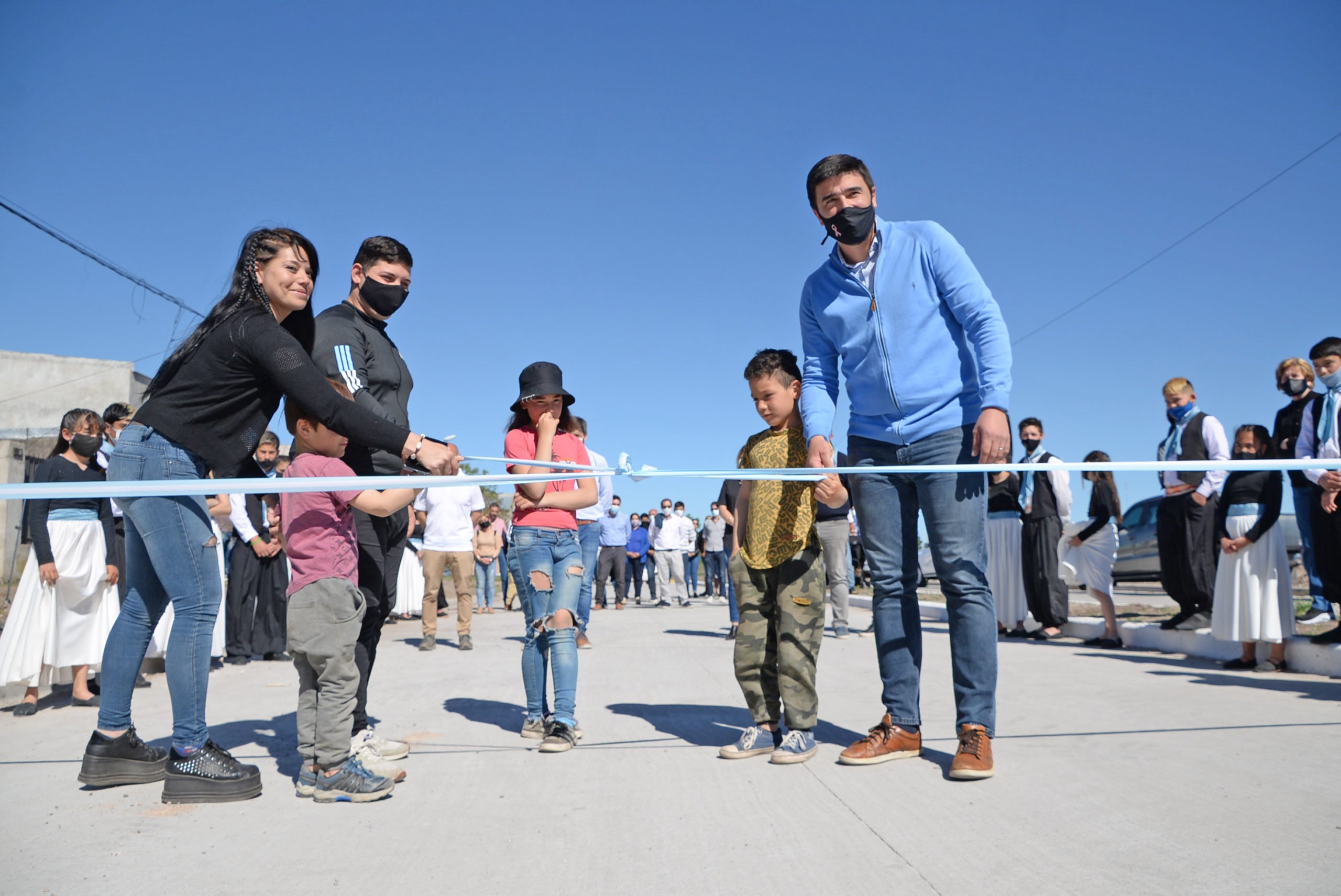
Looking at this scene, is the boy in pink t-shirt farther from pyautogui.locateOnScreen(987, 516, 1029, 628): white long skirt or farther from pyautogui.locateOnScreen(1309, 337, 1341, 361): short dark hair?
pyautogui.locateOnScreen(987, 516, 1029, 628): white long skirt

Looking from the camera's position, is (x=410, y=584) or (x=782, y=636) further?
(x=410, y=584)

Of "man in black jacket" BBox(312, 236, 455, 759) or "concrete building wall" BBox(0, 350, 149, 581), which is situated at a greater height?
"concrete building wall" BBox(0, 350, 149, 581)

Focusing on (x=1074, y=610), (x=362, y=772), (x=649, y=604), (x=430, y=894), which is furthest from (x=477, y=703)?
(x=649, y=604)

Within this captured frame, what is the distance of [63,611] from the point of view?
17.4ft

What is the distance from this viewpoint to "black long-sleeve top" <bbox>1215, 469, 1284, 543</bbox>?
19.4ft

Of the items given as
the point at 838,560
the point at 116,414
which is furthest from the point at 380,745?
the point at 838,560

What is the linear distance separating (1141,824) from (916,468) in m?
1.28

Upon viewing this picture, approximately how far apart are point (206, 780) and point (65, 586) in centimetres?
312

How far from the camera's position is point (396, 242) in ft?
12.7

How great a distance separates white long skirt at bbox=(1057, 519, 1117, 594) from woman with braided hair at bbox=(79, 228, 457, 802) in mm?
7042

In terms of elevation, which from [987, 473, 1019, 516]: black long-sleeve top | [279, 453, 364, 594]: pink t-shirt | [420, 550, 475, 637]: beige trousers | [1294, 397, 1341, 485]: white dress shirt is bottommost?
[420, 550, 475, 637]: beige trousers

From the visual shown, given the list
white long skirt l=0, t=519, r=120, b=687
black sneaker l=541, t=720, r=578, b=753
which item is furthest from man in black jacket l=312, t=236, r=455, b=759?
white long skirt l=0, t=519, r=120, b=687

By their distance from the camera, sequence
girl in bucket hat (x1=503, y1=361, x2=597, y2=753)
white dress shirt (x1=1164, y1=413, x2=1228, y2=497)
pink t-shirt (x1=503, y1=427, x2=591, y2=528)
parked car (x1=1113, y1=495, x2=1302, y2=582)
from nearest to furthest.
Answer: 1. girl in bucket hat (x1=503, y1=361, x2=597, y2=753)
2. pink t-shirt (x1=503, y1=427, x2=591, y2=528)
3. white dress shirt (x1=1164, y1=413, x2=1228, y2=497)
4. parked car (x1=1113, y1=495, x2=1302, y2=582)

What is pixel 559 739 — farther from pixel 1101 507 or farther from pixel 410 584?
pixel 410 584
